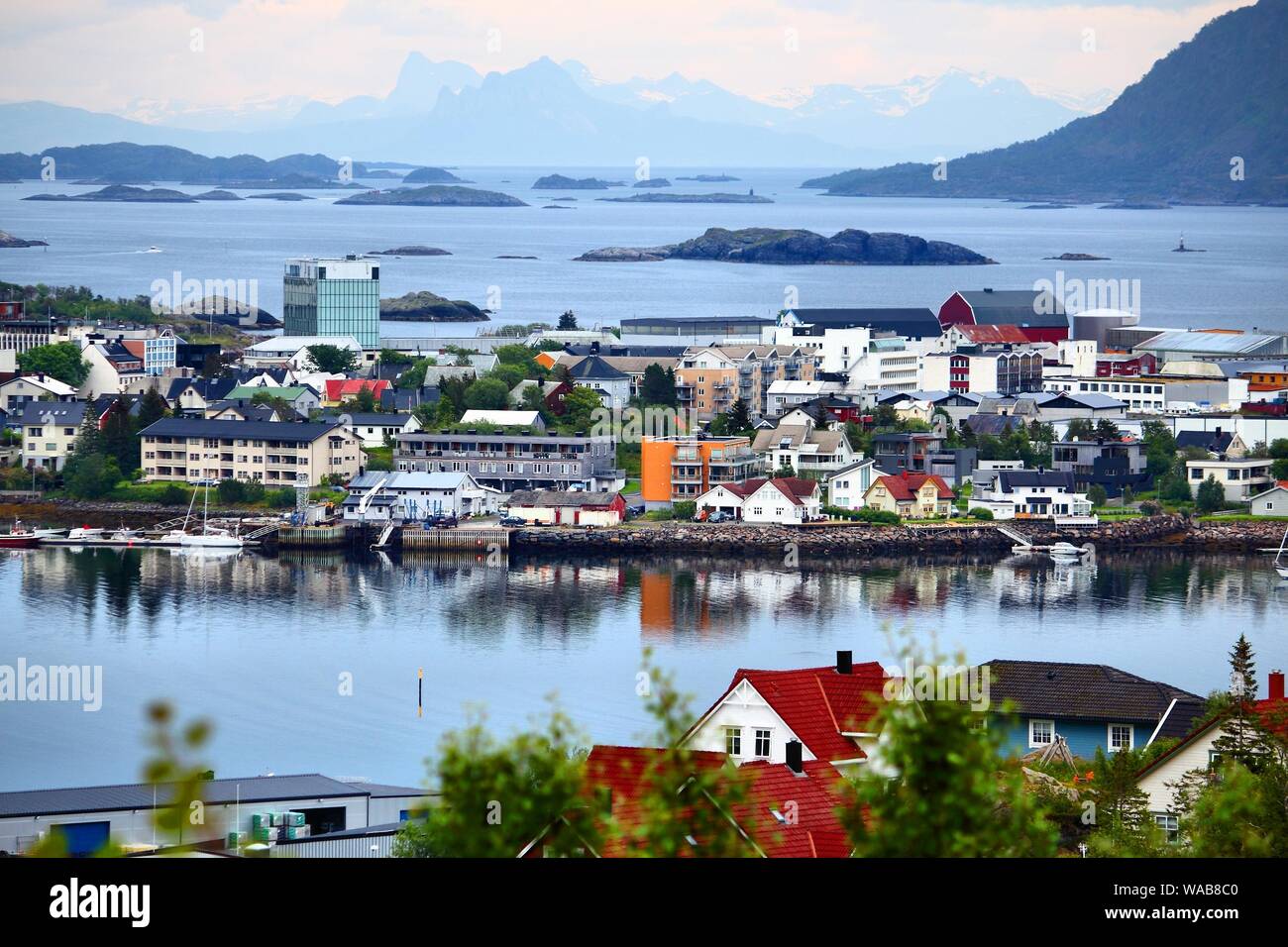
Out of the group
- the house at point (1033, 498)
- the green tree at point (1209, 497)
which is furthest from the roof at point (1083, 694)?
the green tree at point (1209, 497)

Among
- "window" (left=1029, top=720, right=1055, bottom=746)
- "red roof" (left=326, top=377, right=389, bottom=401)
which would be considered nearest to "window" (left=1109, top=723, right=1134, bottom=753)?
"window" (left=1029, top=720, right=1055, bottom=746)

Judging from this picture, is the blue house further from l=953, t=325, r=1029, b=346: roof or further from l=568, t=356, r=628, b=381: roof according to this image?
l=953, t=325, r=1029, b=346: roof

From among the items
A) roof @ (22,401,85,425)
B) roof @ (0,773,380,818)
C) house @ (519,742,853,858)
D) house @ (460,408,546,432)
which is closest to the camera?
house @ (519,742,853,858)

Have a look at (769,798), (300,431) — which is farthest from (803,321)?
(769,798)

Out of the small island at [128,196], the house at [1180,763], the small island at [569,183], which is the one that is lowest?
the house at [1180,763]

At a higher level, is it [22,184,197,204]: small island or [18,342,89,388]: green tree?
[22,184,197,204]: small island

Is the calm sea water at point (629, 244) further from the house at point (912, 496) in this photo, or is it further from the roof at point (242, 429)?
the roof at point (242, 429)

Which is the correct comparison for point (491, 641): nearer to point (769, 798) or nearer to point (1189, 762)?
point (1189, 762)

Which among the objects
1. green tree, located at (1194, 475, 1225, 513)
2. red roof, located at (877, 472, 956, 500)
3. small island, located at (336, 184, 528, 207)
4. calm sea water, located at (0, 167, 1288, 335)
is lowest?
green tree, located at (1194, 475, 1225, 513)
